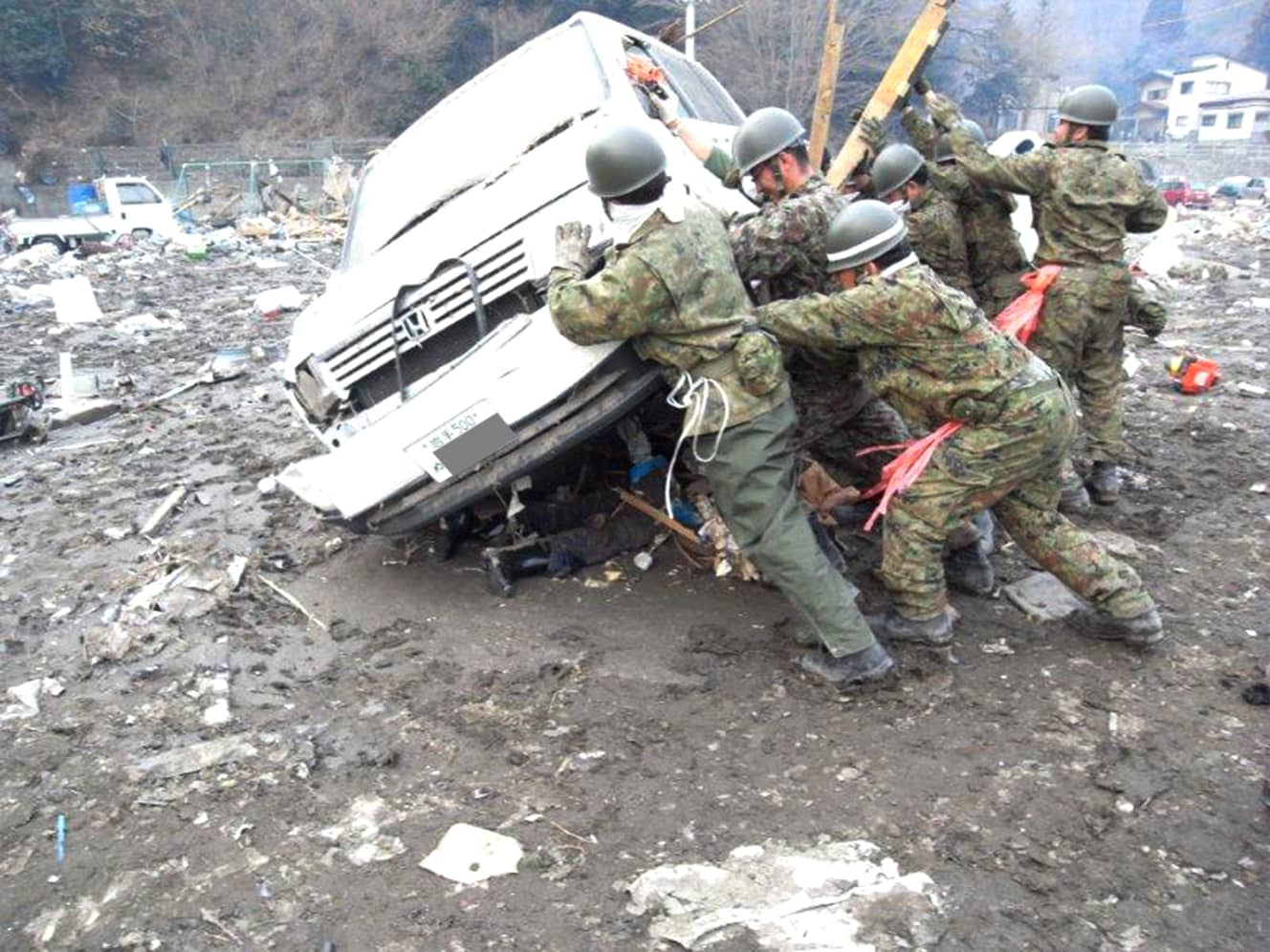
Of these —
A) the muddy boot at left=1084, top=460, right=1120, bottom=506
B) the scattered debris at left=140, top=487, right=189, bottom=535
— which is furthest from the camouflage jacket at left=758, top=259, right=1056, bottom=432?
the scattered debris at left=140, top=487, right=189, bottom=535

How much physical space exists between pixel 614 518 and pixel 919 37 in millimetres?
3431

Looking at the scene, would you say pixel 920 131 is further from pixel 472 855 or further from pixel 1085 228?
pixel 472 855

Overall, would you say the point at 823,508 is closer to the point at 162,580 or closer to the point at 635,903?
the point at 635,903

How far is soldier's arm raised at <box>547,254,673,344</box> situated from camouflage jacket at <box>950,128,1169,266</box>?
2.39 m

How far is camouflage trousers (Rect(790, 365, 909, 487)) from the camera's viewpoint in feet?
13.5

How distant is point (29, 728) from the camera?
344 cm

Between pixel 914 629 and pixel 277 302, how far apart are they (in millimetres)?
9982

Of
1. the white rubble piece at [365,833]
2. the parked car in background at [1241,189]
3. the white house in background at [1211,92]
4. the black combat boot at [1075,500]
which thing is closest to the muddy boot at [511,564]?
the white rubble piece at [365,833]

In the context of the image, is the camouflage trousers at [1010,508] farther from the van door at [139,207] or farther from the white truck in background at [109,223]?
the van door at [139,207]

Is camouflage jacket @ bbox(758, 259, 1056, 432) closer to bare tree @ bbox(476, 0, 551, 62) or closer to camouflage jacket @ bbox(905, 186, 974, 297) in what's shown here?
camouflage jacket @ bbox(905, 186, 974, 297)

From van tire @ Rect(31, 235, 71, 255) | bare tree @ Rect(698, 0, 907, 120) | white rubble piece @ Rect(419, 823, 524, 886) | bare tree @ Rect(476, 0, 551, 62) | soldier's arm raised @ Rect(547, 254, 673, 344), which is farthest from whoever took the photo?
bare tree @ Rect(476, 0, 551, 62)

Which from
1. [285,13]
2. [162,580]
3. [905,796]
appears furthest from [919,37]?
[285,13]

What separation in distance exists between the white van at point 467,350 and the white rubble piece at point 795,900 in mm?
1677

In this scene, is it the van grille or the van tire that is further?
the van tire
